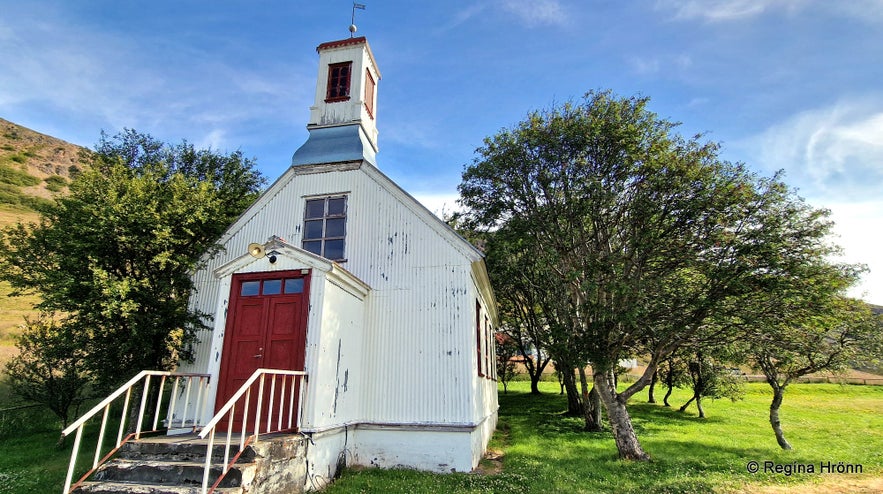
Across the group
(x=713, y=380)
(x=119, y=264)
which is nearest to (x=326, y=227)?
(x=119, y=264)

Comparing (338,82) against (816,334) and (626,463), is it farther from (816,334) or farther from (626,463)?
(816,334)

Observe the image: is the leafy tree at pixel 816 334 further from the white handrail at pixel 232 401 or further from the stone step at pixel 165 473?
the stone step at pixel 165 473

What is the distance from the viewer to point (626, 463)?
30.5 ft

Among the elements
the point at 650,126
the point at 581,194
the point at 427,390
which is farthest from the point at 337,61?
the point at 427,390

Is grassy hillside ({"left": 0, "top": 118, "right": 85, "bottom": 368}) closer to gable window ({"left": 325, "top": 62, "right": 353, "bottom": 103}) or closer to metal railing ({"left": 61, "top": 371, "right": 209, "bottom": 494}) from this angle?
metal railing ({"left": 61, "top": 371, "right": 209, "bottom": 494})

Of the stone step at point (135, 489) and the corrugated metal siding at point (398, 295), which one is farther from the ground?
the corrugated metal siding at point (398, 295)

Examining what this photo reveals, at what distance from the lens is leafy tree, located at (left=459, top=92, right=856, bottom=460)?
901 cm

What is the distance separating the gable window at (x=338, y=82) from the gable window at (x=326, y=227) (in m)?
3.41

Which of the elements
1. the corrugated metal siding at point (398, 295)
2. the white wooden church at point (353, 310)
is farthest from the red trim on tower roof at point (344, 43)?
the corrugated metal siding at point (398, 295)

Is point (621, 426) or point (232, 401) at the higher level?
point (232, 401)

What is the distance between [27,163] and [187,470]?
377 ft

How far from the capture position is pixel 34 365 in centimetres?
1308

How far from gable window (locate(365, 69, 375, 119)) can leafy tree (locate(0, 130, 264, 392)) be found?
17.0 ft

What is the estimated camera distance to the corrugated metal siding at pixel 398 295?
28.3 ft
